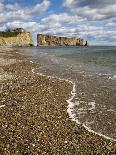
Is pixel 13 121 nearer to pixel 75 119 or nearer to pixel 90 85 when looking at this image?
pixel 75 119

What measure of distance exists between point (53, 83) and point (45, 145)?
13.8 m

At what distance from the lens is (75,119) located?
1502cm

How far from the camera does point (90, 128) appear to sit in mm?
13805

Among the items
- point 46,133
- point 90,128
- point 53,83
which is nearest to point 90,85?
point 53,83

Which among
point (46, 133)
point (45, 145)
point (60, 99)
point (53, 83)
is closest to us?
point (45, 145)

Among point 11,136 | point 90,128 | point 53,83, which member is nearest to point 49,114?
point 90,128

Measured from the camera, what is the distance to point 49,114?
15195 millimetres

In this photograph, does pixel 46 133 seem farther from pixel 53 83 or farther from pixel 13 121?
pixel 53 83

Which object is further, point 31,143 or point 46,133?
point 46,133

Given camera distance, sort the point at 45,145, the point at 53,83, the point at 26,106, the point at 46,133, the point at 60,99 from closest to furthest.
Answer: the point at 45,145 → the point at 46,133 → the point at 26,106 → the point at 60,99 → the point at 53,83

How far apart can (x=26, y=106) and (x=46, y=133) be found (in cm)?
439

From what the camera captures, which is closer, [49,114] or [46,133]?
[46,133]

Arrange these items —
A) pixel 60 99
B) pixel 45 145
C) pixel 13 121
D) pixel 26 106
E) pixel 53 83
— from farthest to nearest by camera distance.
A: pixel 53 83
pixel 60 99
pixel 26 106
pixel 13 121
pixel 45 145

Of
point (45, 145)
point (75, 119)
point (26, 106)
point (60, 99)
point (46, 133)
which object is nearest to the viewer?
point (45, 145)
